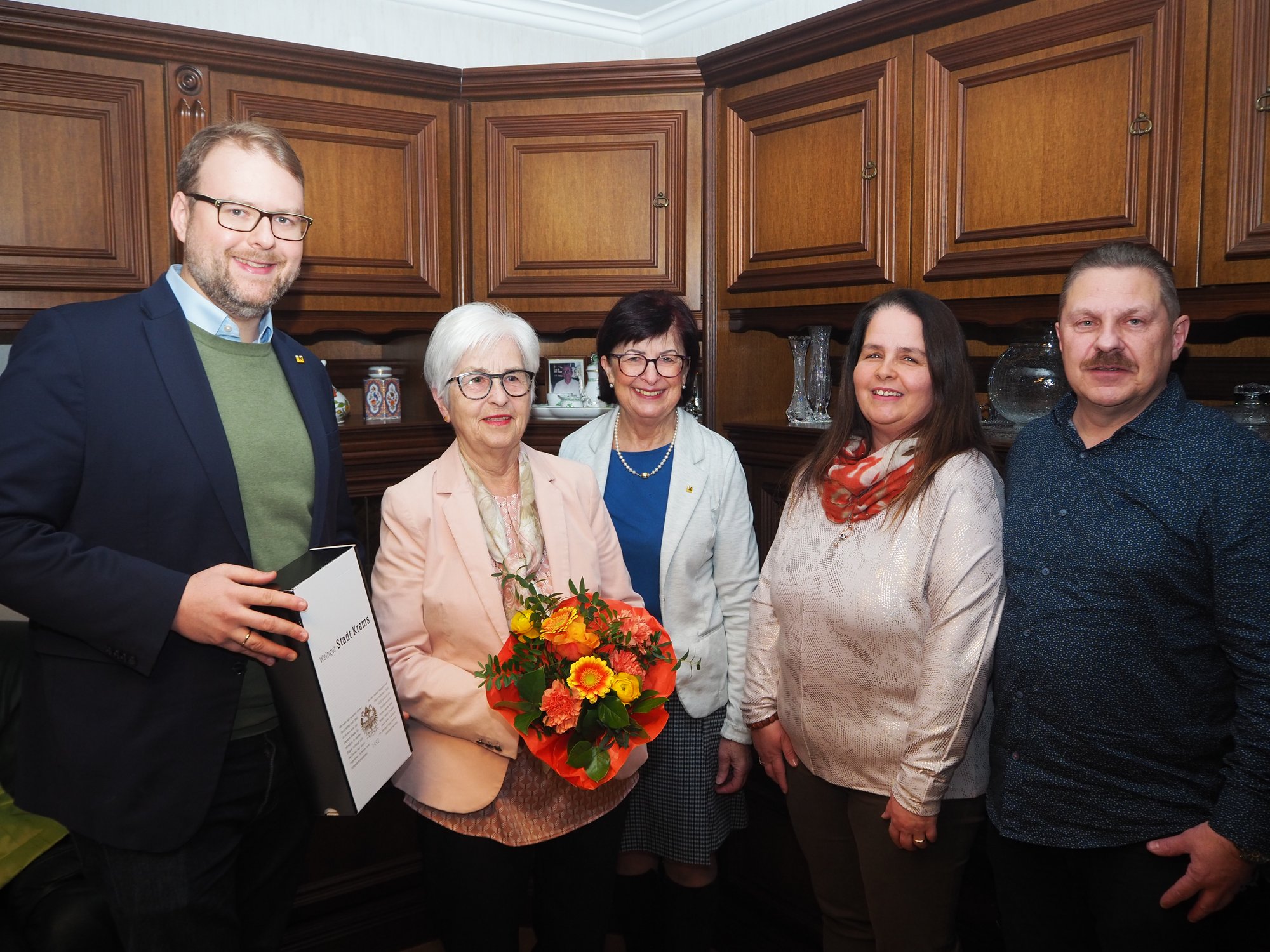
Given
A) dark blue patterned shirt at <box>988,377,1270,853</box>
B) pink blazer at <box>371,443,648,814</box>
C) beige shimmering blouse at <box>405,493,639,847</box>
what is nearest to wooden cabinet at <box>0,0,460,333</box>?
pink blazer at <box>371,443,648,814</box>

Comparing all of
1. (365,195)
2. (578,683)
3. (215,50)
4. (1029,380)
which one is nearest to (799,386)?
(1029,380)

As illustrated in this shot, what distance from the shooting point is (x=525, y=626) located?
4.76 ft

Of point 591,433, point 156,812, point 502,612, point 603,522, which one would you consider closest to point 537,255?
point 591,433

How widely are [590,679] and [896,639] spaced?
1.86 feet

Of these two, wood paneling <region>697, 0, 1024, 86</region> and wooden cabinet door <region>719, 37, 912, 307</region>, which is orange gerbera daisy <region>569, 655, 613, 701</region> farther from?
wood paneling <region>697, 0, 1024, 86</region>

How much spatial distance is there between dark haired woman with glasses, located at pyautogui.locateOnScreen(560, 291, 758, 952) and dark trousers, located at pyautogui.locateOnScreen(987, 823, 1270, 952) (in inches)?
25.2

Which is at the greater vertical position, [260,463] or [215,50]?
[215,50]

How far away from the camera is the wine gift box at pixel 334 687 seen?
4.39 ft

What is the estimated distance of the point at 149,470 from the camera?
1436 millimetres

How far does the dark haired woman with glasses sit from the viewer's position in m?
2.07

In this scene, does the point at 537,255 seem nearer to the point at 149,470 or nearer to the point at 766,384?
the point at 766,384

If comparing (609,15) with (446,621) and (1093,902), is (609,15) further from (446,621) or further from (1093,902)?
(1093,902)

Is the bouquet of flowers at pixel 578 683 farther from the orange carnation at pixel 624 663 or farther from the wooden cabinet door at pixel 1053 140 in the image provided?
the wooden cabinet door at pixel 1053 140

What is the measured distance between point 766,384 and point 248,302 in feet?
5.57
